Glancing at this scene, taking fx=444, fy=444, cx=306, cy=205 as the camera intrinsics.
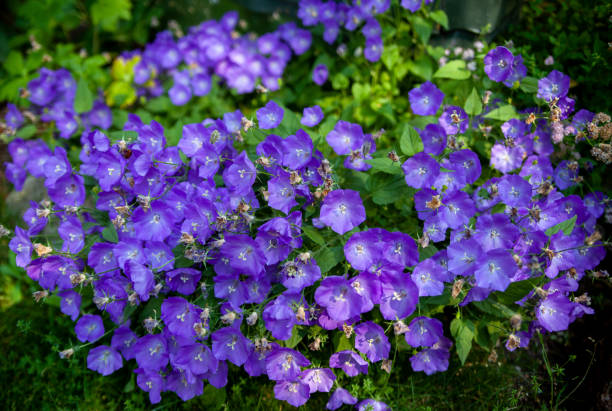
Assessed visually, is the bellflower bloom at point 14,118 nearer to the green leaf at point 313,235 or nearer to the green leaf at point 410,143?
the green leaf at point 313,235

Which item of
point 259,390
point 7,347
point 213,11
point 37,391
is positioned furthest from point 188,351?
point 213,11

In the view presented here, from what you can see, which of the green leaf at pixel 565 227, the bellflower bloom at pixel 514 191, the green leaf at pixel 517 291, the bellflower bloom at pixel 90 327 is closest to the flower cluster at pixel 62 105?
the bellflower bloom at pixel 90 327

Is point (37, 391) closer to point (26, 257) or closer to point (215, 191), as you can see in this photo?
point (26, 257)

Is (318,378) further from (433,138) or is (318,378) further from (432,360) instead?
(433,138)

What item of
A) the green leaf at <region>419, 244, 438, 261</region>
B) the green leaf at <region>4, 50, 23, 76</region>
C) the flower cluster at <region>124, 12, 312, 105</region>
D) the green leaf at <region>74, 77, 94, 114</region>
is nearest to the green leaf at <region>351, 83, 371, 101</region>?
the flower cluster at <region>124, 12, 312, 105</region>

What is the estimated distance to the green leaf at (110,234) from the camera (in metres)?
2.20

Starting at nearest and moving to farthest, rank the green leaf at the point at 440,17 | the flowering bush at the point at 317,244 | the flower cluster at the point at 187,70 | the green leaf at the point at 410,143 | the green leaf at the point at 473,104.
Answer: the flowering bush at the point at 317,244
the green leaf at the point at 410,143
the green leaf at the point at 473,104
the green leaf at the point at 440,17
the flower cluster at the point at 187,70

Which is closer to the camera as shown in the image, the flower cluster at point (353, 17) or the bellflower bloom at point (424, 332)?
the bellflower bloom at point (424, 332)

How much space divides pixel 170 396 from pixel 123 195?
1.13m

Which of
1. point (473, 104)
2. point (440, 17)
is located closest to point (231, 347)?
point (473, 104)

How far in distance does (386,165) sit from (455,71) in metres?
0.99

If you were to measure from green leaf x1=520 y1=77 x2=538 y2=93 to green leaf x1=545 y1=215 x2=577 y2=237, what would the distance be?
0.82m

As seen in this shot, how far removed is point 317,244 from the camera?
2.20 m

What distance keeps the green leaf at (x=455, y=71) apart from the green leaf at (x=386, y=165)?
892 mm
